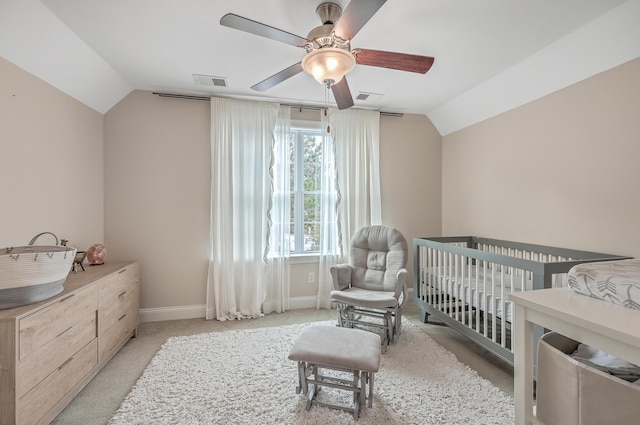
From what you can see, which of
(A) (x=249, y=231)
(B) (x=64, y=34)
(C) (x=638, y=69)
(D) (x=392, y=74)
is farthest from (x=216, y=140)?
(C) (x=638, y=69)

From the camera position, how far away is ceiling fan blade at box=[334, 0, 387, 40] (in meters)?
1.30

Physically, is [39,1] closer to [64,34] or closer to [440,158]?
[64,34]

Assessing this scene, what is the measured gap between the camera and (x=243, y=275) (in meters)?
3.18

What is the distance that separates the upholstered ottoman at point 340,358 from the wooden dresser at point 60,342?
131cm

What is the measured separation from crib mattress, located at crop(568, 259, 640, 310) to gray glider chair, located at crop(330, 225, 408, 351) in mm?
1570

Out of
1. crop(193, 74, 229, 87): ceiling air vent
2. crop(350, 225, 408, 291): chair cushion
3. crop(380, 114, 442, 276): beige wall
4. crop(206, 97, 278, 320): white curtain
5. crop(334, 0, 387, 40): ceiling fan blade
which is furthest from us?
crop(380, 114, 442, 276): beige wall

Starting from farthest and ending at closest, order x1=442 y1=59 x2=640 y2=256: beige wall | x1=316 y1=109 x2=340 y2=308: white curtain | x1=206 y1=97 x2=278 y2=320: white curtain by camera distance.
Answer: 1. x1=316 y1=109 x2=340 y2=308: white curtain
2. x1=206 y1=97 x2=278 y2=320: white curtain
3. x1=442 y1=59 x2=640 y2=256: beige wall

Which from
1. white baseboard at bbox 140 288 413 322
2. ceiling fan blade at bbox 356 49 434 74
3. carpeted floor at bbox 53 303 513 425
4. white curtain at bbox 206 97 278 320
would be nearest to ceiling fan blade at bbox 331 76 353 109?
ceiling fan blade at bbox 356 49 434 74

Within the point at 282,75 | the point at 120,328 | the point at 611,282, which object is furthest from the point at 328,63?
the point at 120,328

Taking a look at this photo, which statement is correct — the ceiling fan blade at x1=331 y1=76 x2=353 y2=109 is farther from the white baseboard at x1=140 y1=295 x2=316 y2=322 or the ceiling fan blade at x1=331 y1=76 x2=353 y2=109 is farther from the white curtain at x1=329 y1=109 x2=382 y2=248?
the white baseboard at x1=140 y1=295 x2=316 y2=322

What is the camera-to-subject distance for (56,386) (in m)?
1.60

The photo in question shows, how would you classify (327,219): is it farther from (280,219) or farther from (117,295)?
(117,295)

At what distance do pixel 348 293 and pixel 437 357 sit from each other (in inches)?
34.6

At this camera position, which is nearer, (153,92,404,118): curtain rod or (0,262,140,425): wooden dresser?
(0,262,140,425): wooden dresser
